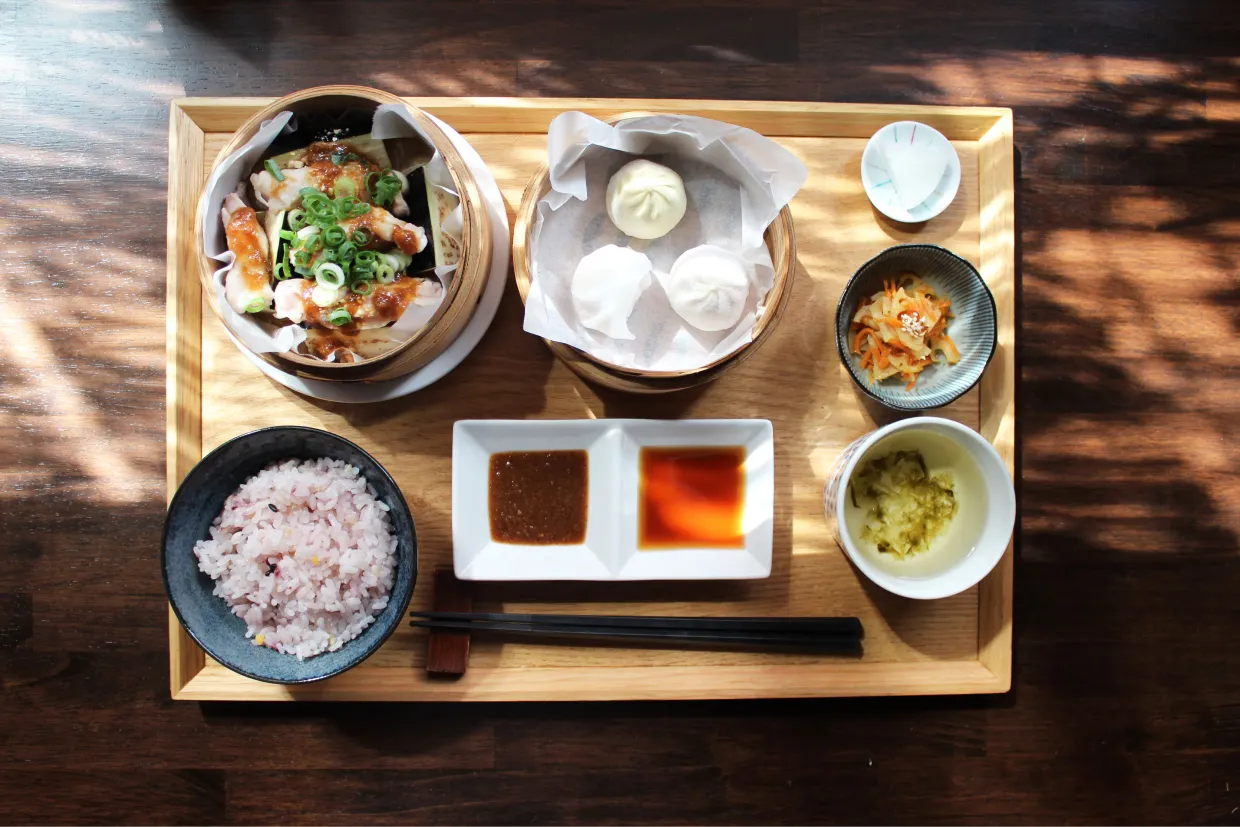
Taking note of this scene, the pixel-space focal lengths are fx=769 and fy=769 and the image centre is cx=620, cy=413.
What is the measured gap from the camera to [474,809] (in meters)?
1.90

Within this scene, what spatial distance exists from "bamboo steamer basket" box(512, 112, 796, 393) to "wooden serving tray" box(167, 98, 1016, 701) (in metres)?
0.15

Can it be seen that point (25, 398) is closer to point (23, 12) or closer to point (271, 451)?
point (271, 451)

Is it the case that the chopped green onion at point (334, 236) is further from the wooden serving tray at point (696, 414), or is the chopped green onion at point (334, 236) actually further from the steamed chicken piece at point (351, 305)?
the wooden serving tray at point (696, 414)

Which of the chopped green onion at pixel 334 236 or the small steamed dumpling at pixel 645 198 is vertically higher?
the small steamed dumpling at pixel 645 198

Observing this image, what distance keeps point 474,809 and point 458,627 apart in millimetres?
541

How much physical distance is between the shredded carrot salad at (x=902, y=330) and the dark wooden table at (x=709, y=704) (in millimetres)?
386

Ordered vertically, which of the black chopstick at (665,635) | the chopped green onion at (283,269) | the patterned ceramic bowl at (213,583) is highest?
the chopped green onion at (283,269)

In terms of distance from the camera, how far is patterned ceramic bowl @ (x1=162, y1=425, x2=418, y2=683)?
61.0 inches

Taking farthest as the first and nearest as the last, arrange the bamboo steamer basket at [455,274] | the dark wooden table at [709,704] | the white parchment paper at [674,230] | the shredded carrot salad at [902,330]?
the dark wooden table at [709,704] → the shredded carrot salad at [902,330] → the white parchment paper at [674,230] → the bamboo steamer basket at [455,274]

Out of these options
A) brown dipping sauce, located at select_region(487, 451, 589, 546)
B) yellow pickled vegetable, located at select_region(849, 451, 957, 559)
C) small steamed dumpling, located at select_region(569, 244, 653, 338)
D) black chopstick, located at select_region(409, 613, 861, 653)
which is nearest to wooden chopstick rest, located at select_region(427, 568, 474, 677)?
black chopstick, located at select_region(409, 613, 861, 653)

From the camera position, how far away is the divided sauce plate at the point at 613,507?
1.68m

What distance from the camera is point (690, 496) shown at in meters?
1.73

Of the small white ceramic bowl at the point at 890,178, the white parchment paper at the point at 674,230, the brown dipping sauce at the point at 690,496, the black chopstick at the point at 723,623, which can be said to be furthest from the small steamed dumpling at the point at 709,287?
the black chopstick at the point at 723,623

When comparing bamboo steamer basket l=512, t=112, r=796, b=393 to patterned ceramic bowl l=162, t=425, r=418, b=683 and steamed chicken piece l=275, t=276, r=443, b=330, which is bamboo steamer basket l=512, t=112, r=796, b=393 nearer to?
steamed chicken piece l=275, t=276, r=443, b=330
